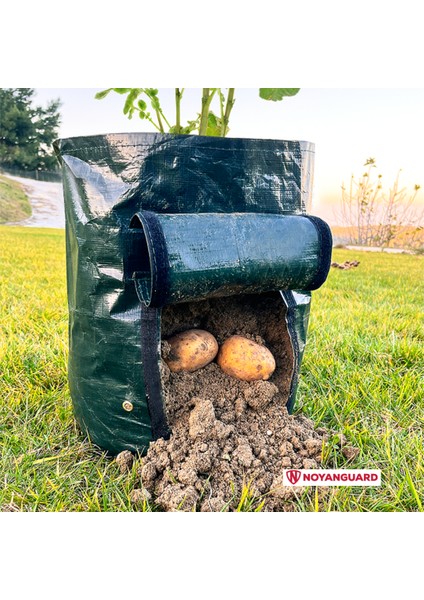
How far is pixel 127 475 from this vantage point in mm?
1396

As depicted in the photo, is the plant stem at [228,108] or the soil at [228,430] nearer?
the soil at [228,430]

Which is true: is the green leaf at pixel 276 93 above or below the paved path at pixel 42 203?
above

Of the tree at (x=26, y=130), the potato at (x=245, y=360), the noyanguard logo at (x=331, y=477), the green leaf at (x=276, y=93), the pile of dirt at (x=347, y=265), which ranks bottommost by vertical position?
the noyanguard logo at (x=331, y=477)

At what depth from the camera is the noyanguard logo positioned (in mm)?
1339

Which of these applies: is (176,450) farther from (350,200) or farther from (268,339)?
(350,200)

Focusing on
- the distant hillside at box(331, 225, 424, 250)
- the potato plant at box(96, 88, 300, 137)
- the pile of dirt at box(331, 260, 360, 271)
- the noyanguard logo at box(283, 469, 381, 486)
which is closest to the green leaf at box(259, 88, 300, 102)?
the potato plant at box(96, 88, 300, 137)

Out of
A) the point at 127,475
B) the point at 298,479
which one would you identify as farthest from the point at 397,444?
the point at 127,475

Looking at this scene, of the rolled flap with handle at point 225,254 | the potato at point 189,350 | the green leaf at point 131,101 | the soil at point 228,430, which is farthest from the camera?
the green leaf at point 131,101

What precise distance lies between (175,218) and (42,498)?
815 millimetres

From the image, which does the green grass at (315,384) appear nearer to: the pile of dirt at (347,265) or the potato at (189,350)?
the pile of dirt at (347,265)

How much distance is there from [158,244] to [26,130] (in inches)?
33.9

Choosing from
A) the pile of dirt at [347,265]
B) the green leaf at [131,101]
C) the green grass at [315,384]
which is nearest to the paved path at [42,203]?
the green grass at [315,384]

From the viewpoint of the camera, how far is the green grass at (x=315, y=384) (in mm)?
1352

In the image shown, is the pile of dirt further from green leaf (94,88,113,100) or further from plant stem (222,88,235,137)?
green leaf (94,88,113,100)
